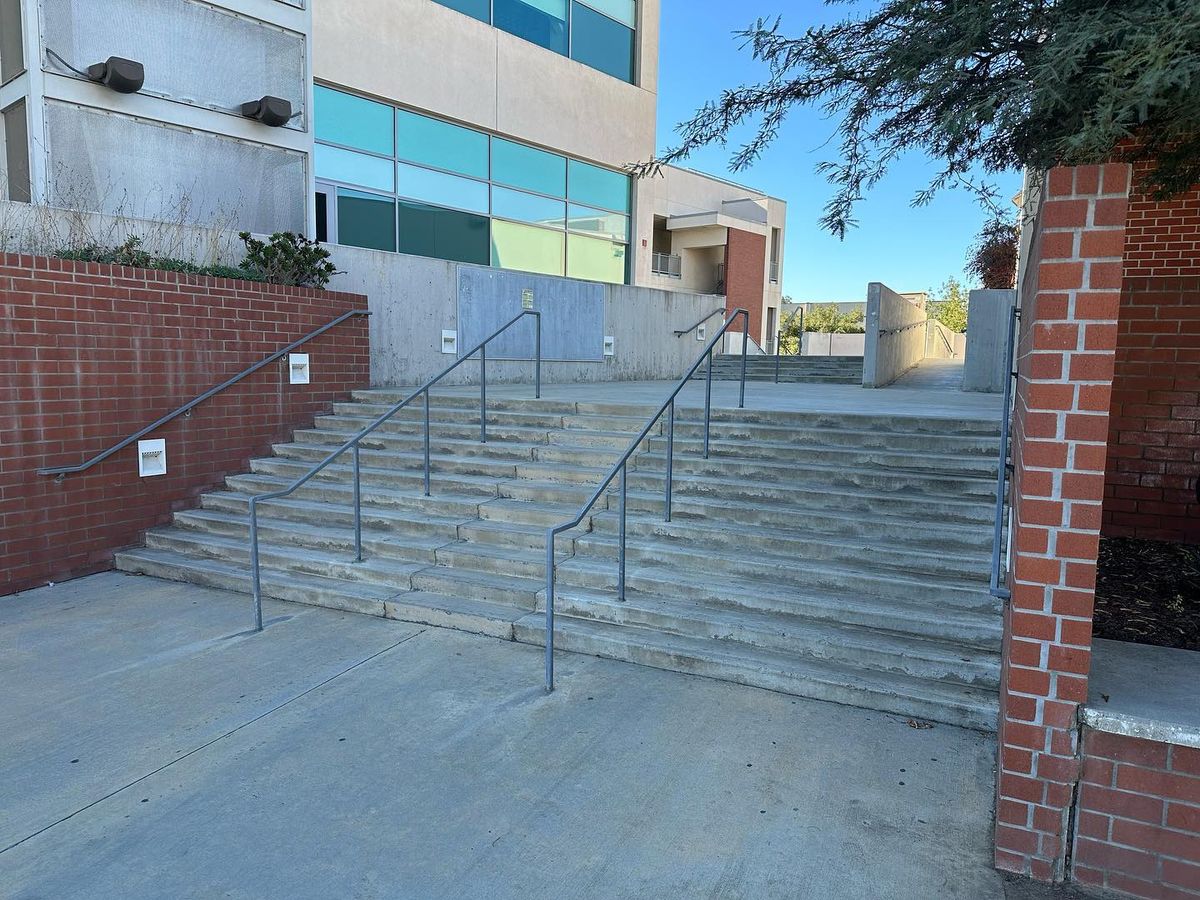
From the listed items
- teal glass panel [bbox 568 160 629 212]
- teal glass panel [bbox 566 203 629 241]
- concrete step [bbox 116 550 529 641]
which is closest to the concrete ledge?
concrete step [bbox 116 550 529 641]

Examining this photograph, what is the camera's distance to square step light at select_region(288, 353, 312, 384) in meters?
7.87

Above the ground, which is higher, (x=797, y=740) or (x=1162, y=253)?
(x=1162, y=253)

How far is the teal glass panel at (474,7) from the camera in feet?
40.2

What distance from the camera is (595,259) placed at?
15375mm

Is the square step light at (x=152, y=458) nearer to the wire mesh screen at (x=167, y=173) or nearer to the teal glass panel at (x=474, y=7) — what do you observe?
the wire mesh screen at (x=167, y=173)

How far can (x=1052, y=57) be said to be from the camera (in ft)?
6.87

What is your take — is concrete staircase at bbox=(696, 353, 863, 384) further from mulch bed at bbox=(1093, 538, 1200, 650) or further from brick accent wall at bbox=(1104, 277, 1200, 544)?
mulch bed at bbox=(1093, 538, 1200, 650)

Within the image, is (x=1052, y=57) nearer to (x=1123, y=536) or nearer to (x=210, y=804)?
(x=210, y=804)

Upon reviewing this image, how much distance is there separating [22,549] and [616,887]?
5436mm

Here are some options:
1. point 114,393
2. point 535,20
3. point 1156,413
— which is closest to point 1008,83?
point 1156,413

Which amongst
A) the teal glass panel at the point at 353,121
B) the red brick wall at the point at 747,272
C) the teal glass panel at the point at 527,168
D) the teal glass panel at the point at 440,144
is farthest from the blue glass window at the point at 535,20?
the red brick wall at the point at 747,272

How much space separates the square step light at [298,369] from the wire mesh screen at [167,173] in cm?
194

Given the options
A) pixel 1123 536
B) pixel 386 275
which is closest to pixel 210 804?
pixel 1123 536

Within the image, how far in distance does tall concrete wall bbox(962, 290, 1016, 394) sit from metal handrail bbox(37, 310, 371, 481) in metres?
8.07
